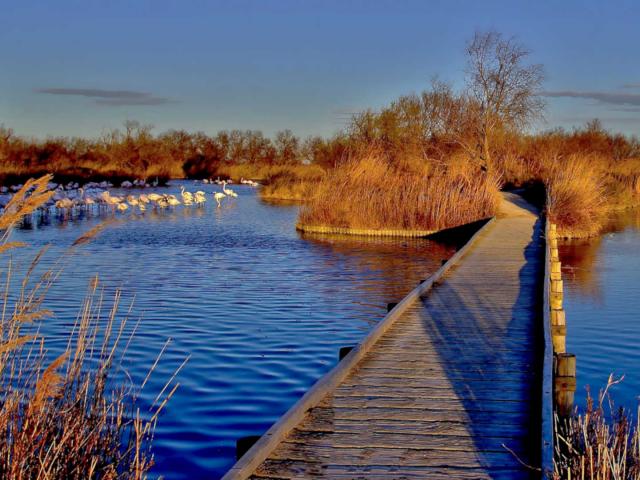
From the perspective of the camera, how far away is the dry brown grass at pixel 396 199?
2298cm

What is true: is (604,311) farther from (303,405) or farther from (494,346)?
(303,405)

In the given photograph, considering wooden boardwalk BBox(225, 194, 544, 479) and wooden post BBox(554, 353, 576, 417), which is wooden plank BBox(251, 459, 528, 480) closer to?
wooden boardwalk BBox(225, 194, 544, 479)

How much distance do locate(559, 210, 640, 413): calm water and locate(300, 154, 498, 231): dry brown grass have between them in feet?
9.83

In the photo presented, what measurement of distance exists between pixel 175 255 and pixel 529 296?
1007 cm

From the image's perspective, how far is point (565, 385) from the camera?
586cm

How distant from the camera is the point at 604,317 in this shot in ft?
38.9

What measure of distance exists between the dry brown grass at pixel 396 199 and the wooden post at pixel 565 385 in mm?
16939

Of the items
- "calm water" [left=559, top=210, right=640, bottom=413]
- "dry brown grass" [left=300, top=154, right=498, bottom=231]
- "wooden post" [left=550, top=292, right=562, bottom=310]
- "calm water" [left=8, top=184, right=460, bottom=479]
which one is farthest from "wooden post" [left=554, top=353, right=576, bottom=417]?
"dry brown grass" [left=300, top=154, right=498, bottom=231]

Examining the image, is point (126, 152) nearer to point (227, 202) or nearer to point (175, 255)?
point (227, 202)

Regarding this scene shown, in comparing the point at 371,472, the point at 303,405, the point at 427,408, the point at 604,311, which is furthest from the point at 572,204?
the point at 371,472

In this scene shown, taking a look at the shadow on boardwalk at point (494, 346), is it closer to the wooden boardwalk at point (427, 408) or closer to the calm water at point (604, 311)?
the wooden boardwalk at point (427, 408)

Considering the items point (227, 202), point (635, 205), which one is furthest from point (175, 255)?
point (635, 205)

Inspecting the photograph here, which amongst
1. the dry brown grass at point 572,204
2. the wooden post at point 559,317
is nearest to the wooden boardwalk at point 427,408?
the wooden post at point 559,317

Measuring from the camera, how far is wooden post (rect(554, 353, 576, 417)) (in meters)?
5.86
